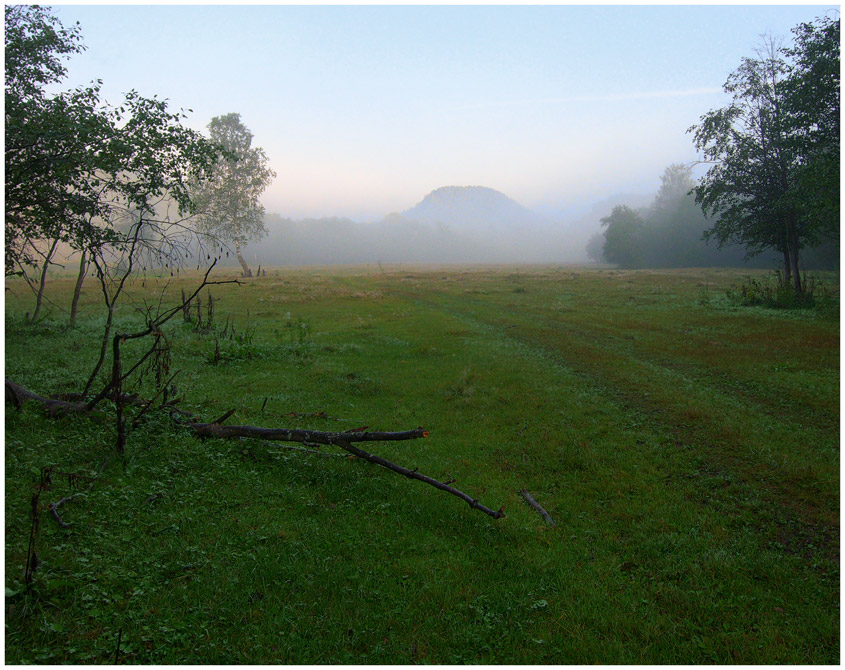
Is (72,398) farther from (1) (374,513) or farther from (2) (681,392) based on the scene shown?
(2) (681,392)

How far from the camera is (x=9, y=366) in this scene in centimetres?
1181

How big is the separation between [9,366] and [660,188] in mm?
128467

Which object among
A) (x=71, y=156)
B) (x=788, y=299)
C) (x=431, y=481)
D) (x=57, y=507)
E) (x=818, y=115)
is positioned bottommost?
(x=431, y=481)

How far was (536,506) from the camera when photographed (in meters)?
6.48

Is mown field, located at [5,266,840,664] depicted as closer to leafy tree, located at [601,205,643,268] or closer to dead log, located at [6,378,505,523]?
dead log, located at [6,378,505,523]

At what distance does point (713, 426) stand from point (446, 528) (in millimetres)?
6564

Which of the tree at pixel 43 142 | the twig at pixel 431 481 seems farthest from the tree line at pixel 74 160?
the twig at pixel 431 481

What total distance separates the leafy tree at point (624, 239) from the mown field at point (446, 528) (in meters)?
83.2

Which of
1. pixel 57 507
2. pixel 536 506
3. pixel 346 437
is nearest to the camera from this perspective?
pixel 57 507

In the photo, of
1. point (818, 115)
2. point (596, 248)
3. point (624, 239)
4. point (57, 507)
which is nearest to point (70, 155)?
point (57, 507)

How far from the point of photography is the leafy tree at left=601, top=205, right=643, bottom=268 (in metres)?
89.2

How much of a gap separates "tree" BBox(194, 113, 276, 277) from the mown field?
165 ft

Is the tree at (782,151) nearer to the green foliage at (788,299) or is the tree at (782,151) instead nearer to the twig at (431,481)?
the green foliage at (788,299)

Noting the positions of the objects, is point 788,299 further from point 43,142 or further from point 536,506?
point 43,142
